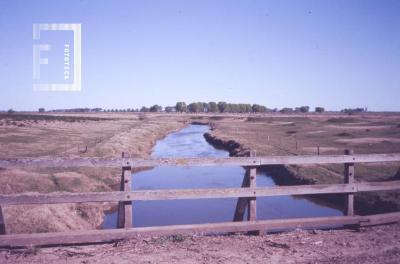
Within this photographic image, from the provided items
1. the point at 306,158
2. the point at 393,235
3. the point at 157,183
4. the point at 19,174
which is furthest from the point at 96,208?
the point at 393,235

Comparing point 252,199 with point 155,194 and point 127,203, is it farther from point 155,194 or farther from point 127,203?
point 127,203

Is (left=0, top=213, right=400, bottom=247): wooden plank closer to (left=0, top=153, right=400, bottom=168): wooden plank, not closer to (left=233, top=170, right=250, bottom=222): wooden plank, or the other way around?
(left=233, top=170, right=250, bottom=222): wooden plank

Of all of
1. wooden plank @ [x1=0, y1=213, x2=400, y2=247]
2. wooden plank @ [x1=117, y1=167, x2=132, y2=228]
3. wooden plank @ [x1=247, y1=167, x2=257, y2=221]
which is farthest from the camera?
wooden plank @ [x1=247, y1=167, x2=257, y2=221]

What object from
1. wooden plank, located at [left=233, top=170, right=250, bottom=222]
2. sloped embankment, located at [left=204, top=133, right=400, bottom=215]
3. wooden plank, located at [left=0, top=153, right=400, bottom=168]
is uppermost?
wooden plank, located at [left=0, top=153, right=400, bottom=168]

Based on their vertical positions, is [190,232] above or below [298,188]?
below

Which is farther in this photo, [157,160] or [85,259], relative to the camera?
[157,160]

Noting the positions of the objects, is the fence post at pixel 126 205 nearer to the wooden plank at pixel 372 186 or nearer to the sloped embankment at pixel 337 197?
the wooden plank at pixel 372 186

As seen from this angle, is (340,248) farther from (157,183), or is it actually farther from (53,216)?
(157,183)

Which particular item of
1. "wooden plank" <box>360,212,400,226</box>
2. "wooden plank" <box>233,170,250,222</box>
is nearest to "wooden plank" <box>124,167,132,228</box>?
"wooden plank" <box>233,170,250,222</box>

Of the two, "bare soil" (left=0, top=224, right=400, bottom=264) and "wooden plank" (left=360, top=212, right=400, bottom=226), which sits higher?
"wooden plank" (left=360, top=212, right=400, bottom=226)

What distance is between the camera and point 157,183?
25891mm

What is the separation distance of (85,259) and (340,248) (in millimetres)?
4474

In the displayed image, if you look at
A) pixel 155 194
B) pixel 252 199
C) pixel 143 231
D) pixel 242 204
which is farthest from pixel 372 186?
pixel 143 231

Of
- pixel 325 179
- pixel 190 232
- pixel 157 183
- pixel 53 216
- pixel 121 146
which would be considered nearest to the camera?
pixel 190 232
